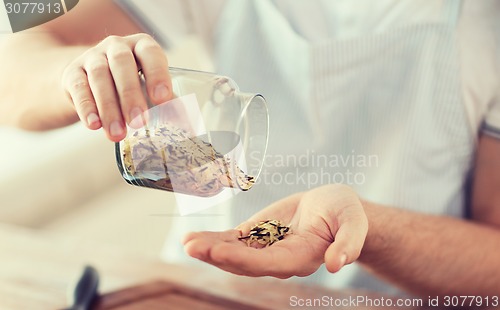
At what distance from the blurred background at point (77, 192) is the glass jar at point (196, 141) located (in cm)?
6

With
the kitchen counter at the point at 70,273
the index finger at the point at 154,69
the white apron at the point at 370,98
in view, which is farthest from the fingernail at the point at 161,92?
the kitchen counter at the point at 70,273

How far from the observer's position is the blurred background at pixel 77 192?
36 cm

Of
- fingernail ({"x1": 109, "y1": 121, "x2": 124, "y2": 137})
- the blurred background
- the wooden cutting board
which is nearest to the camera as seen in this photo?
fingernail ({"x1": 109, "y1": 121, "x2": 124, "y2": 137})

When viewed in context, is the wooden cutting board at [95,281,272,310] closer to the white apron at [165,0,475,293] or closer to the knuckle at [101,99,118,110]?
the white apron at [165,0,475,293]

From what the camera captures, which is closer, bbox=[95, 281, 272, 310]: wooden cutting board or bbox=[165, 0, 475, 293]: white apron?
bbox=[165, 0, 475, 293]: white apron

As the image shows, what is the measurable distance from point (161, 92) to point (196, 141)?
26mm

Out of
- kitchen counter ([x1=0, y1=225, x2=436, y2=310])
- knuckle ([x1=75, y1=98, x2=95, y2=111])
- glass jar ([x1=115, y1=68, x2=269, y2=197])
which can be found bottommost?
kitchen counter ([x1=0, y1=225, x2=436, y2=310])

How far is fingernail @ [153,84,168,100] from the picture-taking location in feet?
0.82

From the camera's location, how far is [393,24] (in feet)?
1.38

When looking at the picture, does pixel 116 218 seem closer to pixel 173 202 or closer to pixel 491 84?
pixel 173 202

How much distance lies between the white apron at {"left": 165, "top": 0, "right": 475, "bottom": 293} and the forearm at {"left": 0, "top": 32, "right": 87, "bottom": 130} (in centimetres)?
11

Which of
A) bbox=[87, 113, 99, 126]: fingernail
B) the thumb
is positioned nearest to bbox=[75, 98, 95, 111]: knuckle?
bbox=[87, 113, 99, 126]: fingernail

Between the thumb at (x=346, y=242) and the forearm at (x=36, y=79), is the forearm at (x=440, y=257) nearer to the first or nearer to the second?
the thumb at (x=346, y=242)

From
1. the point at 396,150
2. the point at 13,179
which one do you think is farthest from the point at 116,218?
the point at 396,150
